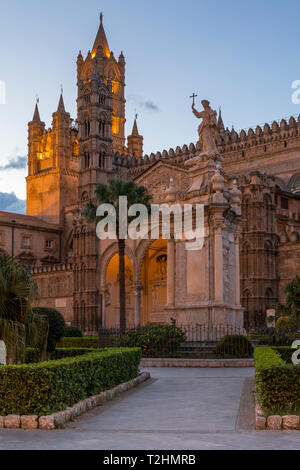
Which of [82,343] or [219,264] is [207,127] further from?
[82,343]

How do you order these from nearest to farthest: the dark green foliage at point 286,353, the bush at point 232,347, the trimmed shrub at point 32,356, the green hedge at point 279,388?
the green hedge at point 279,388, the dark green foliage at point 286,353, the trimmed shrub at point 32,356, the bush at point 232,347

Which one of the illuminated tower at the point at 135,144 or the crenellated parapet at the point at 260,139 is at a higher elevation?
the illuminated tower at the point at 135,144

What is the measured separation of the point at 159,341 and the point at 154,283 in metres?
25.2

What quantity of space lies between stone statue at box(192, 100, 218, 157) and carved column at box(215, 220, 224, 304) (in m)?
3.48

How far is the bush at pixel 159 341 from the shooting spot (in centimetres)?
2030

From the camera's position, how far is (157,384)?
14.2 metres

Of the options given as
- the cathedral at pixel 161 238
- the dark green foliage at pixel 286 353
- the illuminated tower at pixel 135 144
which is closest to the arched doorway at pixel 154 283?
the cathedral at pixel 161 238

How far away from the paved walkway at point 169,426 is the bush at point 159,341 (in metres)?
6.70

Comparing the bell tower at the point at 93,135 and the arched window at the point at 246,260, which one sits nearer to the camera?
the arched window at the point at 246,260

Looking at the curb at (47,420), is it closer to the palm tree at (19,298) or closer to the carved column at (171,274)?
the palm tree at (19,298)

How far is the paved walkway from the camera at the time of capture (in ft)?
23.5

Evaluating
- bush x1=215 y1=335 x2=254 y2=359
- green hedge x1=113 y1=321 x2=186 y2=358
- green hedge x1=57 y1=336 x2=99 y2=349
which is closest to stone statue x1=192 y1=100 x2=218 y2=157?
green hedge x1=113 y1=321 x2=186 y2=358

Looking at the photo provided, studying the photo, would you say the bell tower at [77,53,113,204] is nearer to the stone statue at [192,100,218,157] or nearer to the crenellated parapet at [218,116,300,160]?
the crenellated parapet at [218,116,300,160]

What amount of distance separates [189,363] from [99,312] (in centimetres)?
3157
